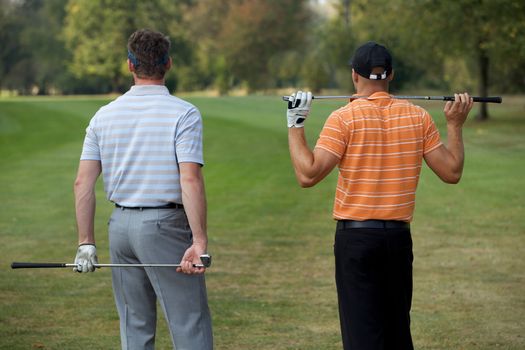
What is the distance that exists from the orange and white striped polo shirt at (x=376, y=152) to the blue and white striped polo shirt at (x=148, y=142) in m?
0.68

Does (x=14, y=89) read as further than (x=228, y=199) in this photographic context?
Yes

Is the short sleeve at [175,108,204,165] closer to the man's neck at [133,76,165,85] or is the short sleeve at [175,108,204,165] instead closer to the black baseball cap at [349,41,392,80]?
the man's neck at [133,76,165,85]

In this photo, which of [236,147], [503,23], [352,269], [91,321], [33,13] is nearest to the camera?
[352,269]

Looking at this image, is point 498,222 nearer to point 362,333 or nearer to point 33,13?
point 362,333

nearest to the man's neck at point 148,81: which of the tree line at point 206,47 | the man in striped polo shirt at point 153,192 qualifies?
the man in striped polo shirt at point 153,192

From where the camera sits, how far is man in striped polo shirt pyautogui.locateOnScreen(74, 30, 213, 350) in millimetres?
5441

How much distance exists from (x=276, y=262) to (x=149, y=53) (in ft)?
23.7

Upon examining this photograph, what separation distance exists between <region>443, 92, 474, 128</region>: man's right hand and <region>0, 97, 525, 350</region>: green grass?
3079 mm

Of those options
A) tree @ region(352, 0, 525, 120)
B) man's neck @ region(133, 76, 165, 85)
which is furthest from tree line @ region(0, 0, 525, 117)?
man's neck @ region(133, 76, 165, 85)

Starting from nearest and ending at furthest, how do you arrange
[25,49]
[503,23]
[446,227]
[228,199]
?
[446,227]
[228,199]
[503,23]
[25,49]

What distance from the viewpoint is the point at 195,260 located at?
17.9ft

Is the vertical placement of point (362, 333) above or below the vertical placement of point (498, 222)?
above

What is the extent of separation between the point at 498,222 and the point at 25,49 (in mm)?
94372

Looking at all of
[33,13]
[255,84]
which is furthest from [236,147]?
[33,13]
